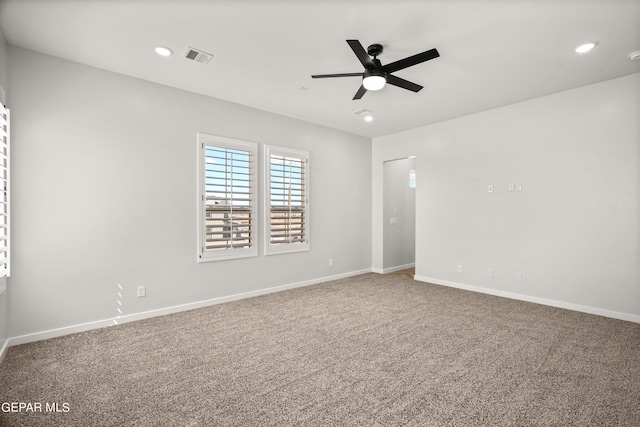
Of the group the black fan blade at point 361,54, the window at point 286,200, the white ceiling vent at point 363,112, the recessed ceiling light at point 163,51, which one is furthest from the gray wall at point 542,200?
the recessed ceiling light at point 163,51

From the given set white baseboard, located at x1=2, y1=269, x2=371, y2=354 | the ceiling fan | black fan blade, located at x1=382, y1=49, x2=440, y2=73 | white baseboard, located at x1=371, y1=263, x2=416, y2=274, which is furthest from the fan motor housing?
white baseboard, located at x1=371, y1=263, x2=416, y2=274

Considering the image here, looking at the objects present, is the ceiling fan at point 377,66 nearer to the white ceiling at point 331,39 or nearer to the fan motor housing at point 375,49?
the fan motor housing at point 375,49

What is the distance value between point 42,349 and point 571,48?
18.6 feet

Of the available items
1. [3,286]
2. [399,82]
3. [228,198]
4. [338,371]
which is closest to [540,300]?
[338,371]

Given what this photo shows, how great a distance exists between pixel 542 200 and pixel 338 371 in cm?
365

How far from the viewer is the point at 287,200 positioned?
490 cm

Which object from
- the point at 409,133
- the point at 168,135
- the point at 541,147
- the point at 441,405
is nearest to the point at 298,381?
the point at 441,405

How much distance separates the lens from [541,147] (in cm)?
412

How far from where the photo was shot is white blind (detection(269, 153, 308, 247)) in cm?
474

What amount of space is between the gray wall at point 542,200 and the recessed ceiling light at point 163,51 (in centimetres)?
420

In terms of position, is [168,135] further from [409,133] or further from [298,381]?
[409,133]

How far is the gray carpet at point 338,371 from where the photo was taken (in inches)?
73.5

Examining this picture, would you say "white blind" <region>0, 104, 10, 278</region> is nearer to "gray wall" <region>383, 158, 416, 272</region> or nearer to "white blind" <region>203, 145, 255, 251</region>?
"white blind" <region>203, 145, 255, 251</region>

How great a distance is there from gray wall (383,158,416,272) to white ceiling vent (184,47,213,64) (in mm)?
4054
